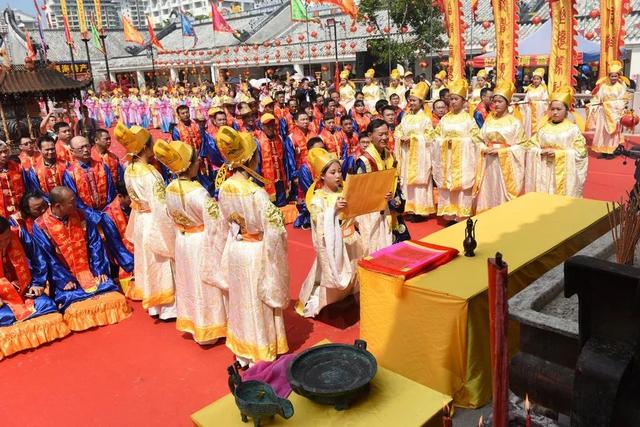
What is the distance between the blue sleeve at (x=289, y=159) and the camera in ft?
27.1

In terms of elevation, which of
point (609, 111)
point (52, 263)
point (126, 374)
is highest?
point (609, 111)

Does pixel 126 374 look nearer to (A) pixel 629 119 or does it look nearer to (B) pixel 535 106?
(A) pixel 629 119

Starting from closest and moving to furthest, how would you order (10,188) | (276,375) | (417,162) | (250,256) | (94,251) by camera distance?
(276,375) < (250,256) < (94,251) < (10,188) < (417,162)

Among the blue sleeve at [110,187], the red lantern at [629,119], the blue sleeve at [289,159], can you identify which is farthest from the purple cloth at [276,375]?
the red lantern at [629,119]

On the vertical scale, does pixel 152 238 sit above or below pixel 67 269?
above

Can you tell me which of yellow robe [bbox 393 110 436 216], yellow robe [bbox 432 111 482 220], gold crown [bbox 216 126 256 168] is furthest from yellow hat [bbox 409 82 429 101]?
gold crown [bbox 216 126 256 168]

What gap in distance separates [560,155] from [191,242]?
→ 4252 millimetres

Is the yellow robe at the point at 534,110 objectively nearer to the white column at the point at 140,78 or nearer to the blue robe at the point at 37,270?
the blue robe at the point at 37,270

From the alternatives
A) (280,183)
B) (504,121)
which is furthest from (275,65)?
(504,121)

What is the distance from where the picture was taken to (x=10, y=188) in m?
5.92

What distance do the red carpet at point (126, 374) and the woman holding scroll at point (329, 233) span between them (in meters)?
0.44

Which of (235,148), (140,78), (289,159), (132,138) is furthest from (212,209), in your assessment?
(140,78)

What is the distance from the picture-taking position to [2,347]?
4441 millimetres

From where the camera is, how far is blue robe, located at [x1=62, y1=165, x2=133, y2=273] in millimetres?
5492
